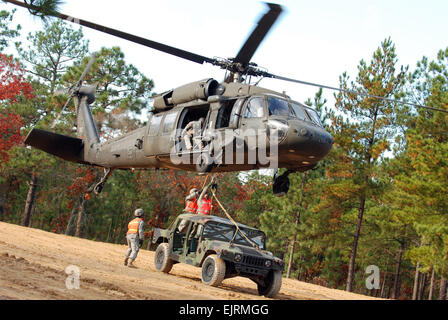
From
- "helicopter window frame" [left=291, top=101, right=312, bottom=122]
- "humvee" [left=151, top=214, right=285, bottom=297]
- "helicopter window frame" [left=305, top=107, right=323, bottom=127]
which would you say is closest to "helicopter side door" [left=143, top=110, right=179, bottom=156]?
"humvee" [left=151, top=214, right=285, bottom=297]

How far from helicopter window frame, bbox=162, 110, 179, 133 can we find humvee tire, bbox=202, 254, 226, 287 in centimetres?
330

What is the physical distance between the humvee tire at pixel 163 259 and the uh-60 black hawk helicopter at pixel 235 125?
199 centimetres

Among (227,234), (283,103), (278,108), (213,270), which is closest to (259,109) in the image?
(278,108)

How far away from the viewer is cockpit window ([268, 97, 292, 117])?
9.58 meters

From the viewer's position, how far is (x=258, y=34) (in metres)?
9.23

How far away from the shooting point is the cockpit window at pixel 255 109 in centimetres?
967

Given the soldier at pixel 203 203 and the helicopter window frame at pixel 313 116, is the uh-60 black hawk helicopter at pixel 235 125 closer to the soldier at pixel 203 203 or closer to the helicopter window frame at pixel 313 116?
the helicopter window frame at pixel 313 116

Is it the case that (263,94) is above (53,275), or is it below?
above

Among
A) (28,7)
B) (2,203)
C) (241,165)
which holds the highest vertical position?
(28,7)

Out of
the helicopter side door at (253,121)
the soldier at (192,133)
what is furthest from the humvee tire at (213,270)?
the soldier at (192,133)
